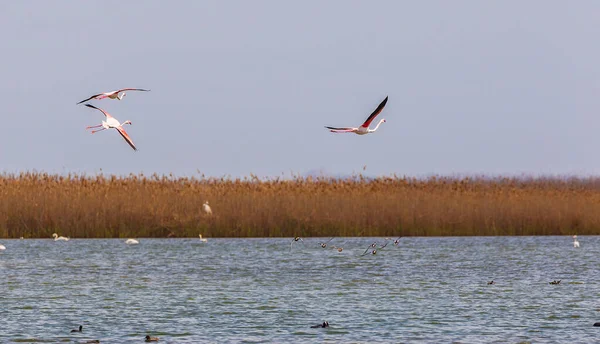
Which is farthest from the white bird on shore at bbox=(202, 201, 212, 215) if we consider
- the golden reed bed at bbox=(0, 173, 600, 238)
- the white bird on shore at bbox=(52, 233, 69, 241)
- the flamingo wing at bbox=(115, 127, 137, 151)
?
the flamingo wing at bbox=(115, 127, 137, 151)

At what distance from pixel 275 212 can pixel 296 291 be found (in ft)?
41.6

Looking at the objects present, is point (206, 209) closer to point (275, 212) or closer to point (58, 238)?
point (275, 212)

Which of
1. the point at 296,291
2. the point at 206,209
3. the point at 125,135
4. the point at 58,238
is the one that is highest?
the point at 125,135

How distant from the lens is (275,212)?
110 feet

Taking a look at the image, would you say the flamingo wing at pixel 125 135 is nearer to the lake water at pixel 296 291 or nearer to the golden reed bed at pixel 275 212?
the lake water at pixel 296 291

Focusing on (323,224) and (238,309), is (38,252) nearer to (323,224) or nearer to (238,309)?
(323,224)

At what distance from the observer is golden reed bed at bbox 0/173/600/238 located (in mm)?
33125

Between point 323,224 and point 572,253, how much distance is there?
25.6ft

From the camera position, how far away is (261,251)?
30.0 meters

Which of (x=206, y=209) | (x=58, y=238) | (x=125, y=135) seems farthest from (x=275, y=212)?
(x=125, y=135)

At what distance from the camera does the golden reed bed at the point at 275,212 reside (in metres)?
33.1

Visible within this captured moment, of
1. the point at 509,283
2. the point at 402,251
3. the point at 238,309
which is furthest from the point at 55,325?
the point at 402,251

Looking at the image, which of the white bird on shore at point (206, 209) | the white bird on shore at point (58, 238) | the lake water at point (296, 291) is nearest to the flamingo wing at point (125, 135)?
the lake water at point (296, 291)

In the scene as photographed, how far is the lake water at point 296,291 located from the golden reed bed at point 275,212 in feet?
1.91
